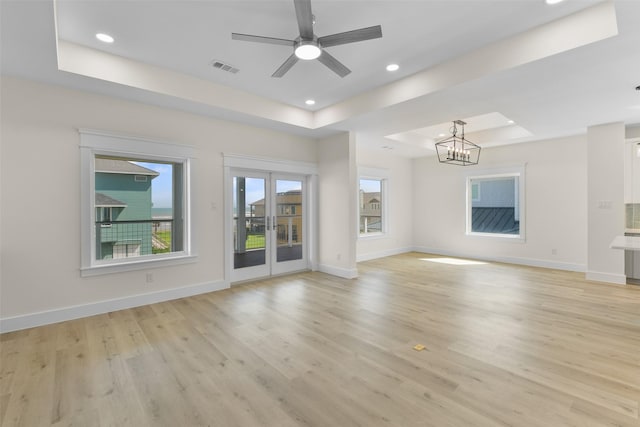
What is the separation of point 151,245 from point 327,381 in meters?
3.44

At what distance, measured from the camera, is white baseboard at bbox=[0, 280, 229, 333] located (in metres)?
3.22

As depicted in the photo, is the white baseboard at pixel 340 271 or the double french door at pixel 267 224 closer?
the double french door at pixel 267 224

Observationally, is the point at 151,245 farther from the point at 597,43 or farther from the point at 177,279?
the point at 597,43

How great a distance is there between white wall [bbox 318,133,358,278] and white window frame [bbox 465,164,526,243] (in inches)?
148

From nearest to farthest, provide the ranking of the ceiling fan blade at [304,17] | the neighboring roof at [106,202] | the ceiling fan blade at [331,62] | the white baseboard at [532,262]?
the ceiling fan blade at [304,17]
the ceiling fan blade at [331,62]
the neighboring roof at [106,202]
the white baseboard at [532,262]

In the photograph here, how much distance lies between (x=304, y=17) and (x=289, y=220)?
13.4 feet

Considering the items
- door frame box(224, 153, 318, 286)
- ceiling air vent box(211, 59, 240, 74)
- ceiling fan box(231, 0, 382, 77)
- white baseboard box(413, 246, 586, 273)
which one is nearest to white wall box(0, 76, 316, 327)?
door frame box(224, 153, 318, 286)

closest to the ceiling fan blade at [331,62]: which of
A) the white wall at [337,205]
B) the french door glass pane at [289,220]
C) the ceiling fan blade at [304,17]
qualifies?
the ceiling fan blade at [304,17]

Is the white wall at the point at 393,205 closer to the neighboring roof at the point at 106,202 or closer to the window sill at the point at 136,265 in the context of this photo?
the window sill at the point at 136,265

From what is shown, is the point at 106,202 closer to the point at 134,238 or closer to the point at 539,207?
the point at 134,238

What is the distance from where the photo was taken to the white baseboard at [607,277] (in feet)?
15.9

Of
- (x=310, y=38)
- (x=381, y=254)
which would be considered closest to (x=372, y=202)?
(x=381, y=254)

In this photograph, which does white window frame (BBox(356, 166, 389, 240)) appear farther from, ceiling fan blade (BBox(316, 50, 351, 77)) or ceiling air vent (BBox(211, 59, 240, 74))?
ceiling fan blade (BBox(316, 50, 351, 77))

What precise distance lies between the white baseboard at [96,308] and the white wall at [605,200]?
6682 millimetres
